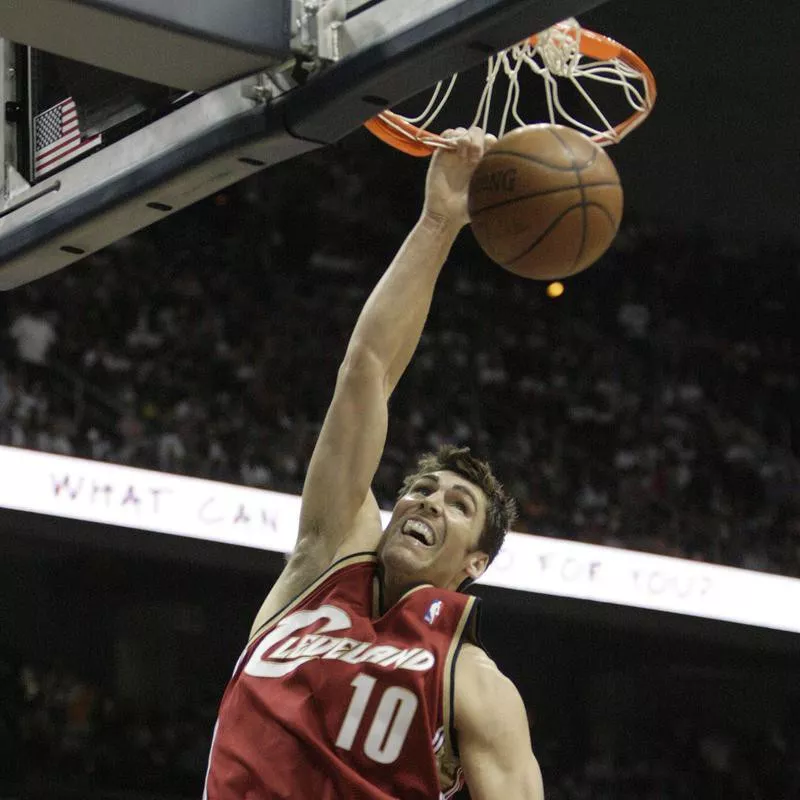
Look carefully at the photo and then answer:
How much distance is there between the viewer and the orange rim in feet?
8.96

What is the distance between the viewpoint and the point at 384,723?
7.72 ft

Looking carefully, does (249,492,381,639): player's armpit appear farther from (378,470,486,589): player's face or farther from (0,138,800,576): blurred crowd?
(0,138,800,576): blurred crowd

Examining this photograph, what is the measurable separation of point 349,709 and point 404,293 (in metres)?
0.78

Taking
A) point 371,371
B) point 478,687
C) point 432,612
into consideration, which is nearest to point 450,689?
point 478,687

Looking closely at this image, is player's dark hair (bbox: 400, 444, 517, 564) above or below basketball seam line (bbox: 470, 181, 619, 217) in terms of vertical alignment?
below

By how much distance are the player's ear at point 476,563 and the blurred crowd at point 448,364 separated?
188 inches

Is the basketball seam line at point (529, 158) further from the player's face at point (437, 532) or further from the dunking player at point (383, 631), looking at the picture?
the player's face at point (437, 532)

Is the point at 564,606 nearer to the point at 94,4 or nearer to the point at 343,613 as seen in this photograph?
the point at 343,613

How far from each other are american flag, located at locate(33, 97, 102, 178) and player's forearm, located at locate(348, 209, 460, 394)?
Answer: 60 cm

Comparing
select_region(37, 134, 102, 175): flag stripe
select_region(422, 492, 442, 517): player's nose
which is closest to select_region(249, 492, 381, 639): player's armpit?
select_region(422, 492, 442, 517): player's nose

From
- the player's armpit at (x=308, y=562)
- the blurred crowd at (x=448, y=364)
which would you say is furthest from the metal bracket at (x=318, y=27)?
the blurred crowd at (x=448, y=364)

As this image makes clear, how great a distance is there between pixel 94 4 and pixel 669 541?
7.20 meters

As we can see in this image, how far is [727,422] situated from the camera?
9430 millimetres

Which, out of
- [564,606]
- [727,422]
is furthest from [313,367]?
[727,422]
